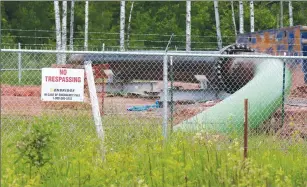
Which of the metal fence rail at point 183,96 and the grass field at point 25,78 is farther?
the grass field at point 25,78

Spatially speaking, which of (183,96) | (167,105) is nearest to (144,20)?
(183,96)

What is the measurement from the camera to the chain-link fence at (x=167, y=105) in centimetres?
773

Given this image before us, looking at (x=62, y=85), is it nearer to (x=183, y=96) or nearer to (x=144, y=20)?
(x=183, y=96)

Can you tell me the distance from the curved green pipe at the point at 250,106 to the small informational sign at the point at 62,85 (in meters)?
1.72

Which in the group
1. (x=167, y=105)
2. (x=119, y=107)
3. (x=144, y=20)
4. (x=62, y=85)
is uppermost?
(x=144, y=20)

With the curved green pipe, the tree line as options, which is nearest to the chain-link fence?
the curved green pipe

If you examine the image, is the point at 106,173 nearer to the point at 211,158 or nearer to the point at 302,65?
the point at 211,158

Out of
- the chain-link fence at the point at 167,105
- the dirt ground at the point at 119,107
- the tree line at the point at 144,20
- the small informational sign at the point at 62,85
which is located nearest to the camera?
the small informational sign at the point at 62,85

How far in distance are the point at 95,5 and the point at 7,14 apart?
4.91m

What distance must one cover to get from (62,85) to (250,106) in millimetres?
4214

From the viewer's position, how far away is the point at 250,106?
1052 cm

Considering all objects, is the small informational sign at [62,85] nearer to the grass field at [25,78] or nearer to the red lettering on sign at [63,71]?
the red lettering on sign at [63,71]

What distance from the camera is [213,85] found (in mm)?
15062

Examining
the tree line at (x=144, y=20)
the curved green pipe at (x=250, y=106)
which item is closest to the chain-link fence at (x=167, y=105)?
the curved green pipe at (x=250, y=106)
